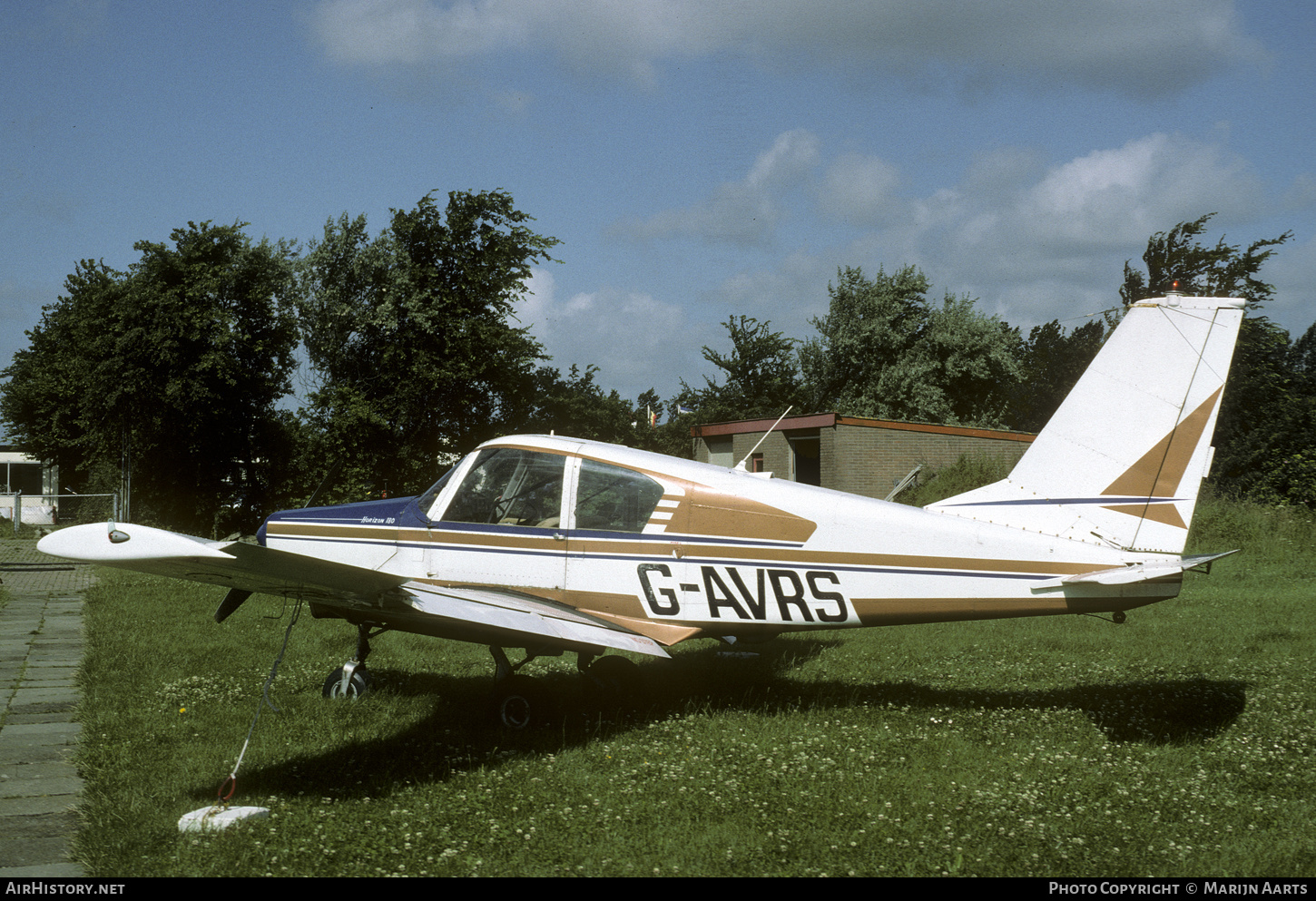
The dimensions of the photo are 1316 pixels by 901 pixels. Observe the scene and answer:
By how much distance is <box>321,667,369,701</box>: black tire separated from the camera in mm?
7043

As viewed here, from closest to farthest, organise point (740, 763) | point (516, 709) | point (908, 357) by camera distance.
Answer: point (740, 763), point (516, 709), point (908, 357)

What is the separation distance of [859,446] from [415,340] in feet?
43.1

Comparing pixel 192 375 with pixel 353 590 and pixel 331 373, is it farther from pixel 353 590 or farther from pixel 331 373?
pixel 353 590

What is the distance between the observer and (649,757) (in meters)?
5.66

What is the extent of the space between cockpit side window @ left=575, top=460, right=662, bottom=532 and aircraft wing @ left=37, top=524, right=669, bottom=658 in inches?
27.0

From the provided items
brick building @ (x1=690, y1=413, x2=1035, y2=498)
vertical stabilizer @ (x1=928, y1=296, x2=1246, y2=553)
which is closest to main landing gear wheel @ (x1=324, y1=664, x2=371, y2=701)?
vertical stabilizer @ (x1=928, y1=296, x2=1246, y2=553)

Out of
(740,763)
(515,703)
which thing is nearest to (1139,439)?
(740,763)

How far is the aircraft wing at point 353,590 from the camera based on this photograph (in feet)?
13.8

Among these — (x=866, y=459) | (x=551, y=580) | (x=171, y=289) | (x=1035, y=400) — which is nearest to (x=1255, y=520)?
(x=866, y=459)

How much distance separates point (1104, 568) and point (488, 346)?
21434mm

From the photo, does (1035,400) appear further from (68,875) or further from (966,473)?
(68,875)

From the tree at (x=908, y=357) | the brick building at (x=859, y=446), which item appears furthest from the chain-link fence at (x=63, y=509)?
the tree at (x=908, y=357)

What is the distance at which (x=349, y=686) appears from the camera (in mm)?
7066

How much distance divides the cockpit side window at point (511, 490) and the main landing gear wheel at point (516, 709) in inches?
49.8
